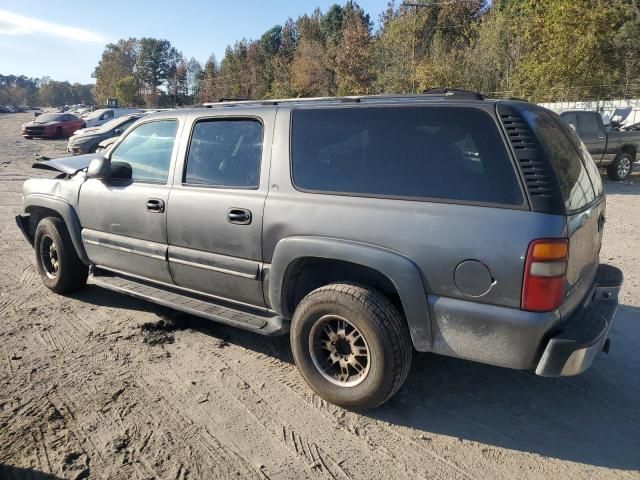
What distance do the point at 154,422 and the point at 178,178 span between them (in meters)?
1.83

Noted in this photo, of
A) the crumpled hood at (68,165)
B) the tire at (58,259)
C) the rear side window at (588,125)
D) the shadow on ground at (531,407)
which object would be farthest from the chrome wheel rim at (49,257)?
the rear side window at (588,125)

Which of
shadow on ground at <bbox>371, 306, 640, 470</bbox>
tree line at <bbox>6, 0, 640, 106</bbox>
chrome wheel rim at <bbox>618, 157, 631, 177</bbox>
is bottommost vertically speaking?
chrome wheel rim at <bbox>618, 157, 631, 177</bbox>

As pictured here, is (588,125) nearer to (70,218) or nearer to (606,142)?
(606,142)

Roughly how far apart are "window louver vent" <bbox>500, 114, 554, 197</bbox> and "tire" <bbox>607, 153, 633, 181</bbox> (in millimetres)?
12124

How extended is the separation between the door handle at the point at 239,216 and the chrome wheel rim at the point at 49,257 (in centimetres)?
258

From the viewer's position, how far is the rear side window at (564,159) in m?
2.58

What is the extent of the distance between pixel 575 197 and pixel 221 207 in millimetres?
2276

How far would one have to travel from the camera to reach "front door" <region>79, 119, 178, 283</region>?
3973mm

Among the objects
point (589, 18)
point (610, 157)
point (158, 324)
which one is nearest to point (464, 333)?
point (158, 324)

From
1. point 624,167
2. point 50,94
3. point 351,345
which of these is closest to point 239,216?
point 351,345

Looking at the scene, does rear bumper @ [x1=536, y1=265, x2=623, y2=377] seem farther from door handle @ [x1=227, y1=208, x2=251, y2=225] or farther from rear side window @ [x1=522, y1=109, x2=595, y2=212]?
door handle @ [x1=227, y1=208, x2=251, y2=225]

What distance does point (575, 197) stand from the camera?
2.69m

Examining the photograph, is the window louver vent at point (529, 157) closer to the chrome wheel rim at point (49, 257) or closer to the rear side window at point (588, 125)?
the chrome wheel rim at point (49, 257)

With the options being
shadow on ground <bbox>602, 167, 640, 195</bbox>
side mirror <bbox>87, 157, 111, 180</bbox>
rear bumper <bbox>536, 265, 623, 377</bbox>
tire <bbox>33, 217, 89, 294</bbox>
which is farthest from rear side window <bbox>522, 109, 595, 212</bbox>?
shadow on ground <bbox>602, 167, 640, 195</bbox>
